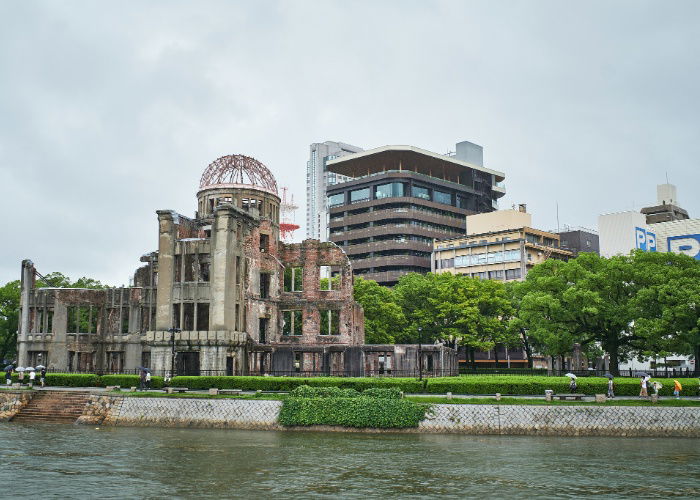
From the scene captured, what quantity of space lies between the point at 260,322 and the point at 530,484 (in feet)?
152

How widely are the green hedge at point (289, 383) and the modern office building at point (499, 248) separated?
243ft

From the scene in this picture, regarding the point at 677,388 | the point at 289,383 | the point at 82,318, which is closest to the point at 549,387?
the point at 677,388

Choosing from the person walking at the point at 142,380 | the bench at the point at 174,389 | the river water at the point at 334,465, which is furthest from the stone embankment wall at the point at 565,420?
the person walking at the point at 142,380

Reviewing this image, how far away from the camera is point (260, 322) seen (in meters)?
69.9

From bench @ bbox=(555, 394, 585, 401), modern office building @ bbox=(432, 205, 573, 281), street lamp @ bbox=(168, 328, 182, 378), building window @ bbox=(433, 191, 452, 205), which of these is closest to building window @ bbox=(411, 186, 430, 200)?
building window @ bbox=(433, 191, 452, 205)

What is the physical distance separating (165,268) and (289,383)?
19557mm

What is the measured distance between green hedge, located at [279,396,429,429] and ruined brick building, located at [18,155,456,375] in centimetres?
1975

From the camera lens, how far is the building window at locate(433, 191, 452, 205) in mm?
144000

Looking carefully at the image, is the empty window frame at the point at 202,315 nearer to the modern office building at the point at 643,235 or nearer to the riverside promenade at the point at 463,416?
the riverside promenade at the point at 463,416

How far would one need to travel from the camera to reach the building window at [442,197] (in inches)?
5669

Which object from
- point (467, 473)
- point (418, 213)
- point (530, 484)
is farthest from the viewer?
point (418, 213)

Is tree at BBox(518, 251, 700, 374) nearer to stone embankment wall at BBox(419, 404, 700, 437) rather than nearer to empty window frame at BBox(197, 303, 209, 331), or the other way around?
stone embankment wall at BBox(419, 404, 700, 437)

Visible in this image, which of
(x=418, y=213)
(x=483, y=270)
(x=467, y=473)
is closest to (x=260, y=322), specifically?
(x=467, y=473)

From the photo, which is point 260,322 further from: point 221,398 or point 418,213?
point 418,213
